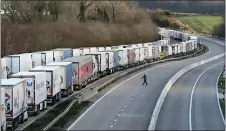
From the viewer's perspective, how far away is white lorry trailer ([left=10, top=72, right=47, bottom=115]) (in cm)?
3386

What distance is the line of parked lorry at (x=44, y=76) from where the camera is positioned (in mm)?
29880

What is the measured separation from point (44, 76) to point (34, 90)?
2916 mm

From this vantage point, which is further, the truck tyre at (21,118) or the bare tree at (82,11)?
the bare tree at (82,11)

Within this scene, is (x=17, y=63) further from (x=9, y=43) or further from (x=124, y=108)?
(x=9, y=43)

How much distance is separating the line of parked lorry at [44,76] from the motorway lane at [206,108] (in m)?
10.4

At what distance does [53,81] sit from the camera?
39.3 meters

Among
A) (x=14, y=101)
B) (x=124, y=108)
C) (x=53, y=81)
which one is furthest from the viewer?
(x=124, y=108)

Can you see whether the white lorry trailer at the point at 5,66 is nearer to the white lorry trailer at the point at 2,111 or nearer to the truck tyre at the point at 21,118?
the truck tyre at the point at 21,118

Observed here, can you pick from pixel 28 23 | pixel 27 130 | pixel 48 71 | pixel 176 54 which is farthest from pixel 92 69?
pixel 176 54

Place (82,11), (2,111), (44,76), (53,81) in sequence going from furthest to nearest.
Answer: (82,11) → (53,81) → (44,76) → (2,111)

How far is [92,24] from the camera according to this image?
11650 centimetres

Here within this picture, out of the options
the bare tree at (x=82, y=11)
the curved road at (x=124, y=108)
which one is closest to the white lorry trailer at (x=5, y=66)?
the curved road at (x=124, y=108)

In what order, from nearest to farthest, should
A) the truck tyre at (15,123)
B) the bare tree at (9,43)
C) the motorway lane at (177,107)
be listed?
the truck tyre at (15,123) → the motorway lane at (177,107) → the bare tree at (9,43)

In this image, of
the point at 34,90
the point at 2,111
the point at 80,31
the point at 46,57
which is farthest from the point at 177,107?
the point at 80,31
